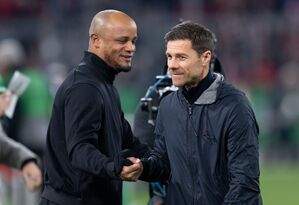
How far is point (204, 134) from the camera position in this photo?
5.95 metres

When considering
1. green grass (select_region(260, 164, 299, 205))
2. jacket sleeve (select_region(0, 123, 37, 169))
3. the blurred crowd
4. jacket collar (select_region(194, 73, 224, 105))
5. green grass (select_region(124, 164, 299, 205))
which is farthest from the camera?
the blurred crowd

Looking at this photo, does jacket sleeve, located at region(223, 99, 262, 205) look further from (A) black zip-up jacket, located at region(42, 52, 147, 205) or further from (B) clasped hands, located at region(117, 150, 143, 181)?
(A) black zip-up jacket, located at region(42, 52, 147, 205)

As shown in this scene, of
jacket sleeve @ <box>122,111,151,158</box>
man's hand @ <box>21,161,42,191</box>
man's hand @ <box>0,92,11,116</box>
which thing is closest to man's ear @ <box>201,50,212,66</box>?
jacket sleeve @ <box>122,111,151,158</box>

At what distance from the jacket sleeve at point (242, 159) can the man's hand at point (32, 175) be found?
199 cm

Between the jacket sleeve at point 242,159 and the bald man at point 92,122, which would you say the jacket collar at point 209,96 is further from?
the bald man at point 92,122

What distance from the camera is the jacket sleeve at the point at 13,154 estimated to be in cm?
754

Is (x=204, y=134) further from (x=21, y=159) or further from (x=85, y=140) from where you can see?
(x=21, y=159)

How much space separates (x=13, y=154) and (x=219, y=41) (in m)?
13.4

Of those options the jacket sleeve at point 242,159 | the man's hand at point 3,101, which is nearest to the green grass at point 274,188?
the man's hand at point 3,101

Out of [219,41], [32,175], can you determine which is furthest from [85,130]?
[219,41]

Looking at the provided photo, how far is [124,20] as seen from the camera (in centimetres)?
616

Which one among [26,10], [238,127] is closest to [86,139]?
[238,127]

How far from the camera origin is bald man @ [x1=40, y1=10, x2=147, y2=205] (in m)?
5.88

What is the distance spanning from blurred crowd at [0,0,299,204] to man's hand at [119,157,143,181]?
11349mm
